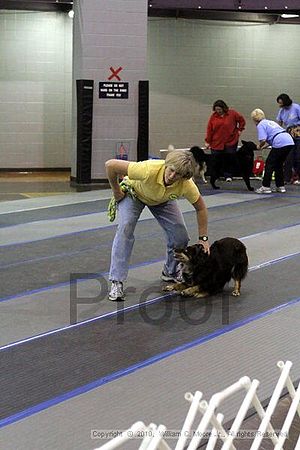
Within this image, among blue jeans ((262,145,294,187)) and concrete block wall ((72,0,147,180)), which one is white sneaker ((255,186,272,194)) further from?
concrete block wall ((72,0,147,180))

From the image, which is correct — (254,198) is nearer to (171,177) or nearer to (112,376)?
(171,177)

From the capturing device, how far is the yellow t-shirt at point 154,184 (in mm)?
5441

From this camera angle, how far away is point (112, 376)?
4.24 meters

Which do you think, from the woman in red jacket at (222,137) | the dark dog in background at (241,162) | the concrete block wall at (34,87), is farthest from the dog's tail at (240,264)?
the concrete block wall at (34,87)

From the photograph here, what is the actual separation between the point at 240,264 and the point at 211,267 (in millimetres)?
268

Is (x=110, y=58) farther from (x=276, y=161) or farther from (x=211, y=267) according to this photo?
(x=211, y=267)

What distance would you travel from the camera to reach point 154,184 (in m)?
5.50

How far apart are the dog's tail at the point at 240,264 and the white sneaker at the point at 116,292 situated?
3.07ft

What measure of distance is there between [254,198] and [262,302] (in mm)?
6345

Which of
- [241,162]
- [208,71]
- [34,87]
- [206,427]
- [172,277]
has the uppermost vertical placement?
[208,71]

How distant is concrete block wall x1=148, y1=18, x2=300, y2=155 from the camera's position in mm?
16531

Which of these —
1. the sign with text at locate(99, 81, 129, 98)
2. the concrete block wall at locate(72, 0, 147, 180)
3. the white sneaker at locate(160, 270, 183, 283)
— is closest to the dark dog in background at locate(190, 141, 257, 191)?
the concrete block wall at locate(72, 0, 147, 180)

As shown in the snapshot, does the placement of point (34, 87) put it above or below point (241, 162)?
above

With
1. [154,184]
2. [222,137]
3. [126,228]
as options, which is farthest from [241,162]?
[154,184]
